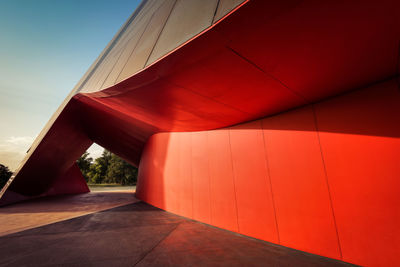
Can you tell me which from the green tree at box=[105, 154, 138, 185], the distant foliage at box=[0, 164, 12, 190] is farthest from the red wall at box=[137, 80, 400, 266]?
the green tree at box=[105, 154, 138, 185]

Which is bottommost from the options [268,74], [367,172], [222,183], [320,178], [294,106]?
[222,183]

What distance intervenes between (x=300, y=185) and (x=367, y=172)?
1.13 metres

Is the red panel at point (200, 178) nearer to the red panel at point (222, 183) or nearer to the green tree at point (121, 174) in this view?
the red panel at point (222, 183)

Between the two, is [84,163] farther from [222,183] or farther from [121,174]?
[222,183]

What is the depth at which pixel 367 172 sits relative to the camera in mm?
2850

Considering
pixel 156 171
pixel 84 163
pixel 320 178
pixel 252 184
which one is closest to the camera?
pixel 320 178

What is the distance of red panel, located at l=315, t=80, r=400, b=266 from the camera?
8.52 feet

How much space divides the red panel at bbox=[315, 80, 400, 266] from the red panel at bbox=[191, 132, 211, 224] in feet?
11.7

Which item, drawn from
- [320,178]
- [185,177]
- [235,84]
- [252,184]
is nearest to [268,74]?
[235,84]

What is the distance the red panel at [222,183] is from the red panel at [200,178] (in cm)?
23

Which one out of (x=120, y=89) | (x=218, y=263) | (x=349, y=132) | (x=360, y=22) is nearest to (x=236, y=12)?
(x=360, y=22)

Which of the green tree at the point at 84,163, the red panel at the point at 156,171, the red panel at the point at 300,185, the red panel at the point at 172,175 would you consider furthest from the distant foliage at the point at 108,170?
the red panel at the point at 300,185

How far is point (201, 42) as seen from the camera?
234cm

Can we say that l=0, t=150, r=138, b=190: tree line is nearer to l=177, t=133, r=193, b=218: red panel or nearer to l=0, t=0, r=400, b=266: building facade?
l=177, t=133, r=193, b=218: red panel
